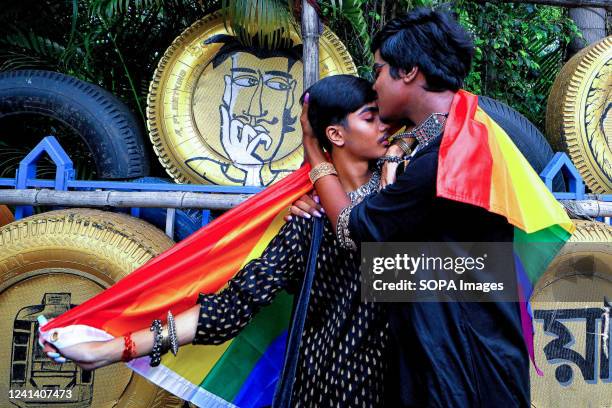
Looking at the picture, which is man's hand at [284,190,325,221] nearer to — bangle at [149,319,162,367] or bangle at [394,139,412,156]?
bangle at [394,139,412,156]

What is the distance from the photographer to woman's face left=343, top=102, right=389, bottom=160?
167 centimetres

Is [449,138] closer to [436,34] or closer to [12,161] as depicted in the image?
[436,34]

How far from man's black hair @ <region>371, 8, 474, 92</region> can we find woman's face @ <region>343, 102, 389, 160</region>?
0.62 ft

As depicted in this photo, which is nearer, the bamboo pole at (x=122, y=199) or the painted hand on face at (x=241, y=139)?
the bamboo pole at (x=122, y=199)

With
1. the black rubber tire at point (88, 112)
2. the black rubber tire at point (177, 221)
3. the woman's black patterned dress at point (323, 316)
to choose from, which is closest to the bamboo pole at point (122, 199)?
the black rubber tire at point (177, 221)

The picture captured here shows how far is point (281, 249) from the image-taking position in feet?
5.65

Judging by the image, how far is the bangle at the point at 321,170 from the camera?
5.35 feet

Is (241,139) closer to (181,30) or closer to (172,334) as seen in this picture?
(181,30)

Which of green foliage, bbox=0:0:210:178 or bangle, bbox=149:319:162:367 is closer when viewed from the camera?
bangle, bbox=149:319:162:367

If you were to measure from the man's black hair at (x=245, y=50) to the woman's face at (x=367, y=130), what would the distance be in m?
2.03

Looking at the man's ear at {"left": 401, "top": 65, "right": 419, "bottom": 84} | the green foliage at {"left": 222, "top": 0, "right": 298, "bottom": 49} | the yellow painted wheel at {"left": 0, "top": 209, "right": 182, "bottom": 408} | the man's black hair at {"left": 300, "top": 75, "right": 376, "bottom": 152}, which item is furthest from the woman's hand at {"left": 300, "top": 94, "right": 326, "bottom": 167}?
the green foliage at {"left": 222, "top": 0, "right": 298, "bottom": 49}

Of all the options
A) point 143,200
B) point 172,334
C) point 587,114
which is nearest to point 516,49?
point 587,114

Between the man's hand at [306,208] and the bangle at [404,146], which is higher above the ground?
the bangle at [404,146]

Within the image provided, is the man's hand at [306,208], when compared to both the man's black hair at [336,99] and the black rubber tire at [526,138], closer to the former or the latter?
the man's black hair at [336,99]
